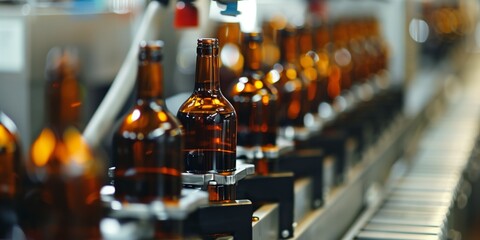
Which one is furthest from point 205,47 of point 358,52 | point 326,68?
point 358,52

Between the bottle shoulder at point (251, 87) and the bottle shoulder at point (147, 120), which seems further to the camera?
the bottle shoulder at point (251, 87)

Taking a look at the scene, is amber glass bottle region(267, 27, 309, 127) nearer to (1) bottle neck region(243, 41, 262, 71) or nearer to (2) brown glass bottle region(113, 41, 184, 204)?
(1) bottle neck region(243, 41, 262, 71)

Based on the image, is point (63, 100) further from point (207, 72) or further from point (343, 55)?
point (343, 55)

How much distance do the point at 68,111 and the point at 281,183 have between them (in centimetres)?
70

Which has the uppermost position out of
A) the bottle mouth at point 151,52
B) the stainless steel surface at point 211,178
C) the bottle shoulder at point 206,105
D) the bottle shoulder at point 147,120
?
the bottle mouth at point 151,52

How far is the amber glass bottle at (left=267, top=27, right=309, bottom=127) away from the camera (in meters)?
A: 1.88

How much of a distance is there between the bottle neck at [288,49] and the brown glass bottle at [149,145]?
3.31 ft

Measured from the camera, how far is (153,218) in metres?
0.86

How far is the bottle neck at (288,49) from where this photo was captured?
193cm

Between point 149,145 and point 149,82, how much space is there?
0.23ft

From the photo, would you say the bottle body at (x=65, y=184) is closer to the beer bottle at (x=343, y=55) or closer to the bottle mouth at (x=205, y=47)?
the bottle mouth at (x=205, y=47)

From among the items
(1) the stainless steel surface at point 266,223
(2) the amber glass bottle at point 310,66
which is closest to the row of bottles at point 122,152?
(1) the stainless steel surface at point 266,223

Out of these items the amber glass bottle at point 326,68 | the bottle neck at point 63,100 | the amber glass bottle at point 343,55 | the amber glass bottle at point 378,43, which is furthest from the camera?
the amber glass bottle at point 378,43

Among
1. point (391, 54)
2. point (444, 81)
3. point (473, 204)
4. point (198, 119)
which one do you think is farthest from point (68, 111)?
point (444, 81)
